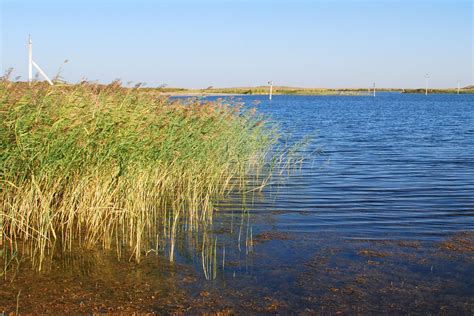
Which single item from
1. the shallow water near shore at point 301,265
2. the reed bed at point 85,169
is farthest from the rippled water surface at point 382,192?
the reed bed at point 85,169

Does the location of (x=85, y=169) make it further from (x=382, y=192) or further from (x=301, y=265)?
(x=382, y=192)

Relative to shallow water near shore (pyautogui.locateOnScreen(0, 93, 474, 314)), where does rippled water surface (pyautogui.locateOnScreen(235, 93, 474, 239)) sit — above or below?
above

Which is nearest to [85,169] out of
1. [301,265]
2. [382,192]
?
[301,265]

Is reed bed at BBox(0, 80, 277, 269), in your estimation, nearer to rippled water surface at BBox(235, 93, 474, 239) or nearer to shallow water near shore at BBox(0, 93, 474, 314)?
shallow water near shore at BBox(0, 93, 474, 314)

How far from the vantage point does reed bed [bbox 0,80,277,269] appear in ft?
28.9

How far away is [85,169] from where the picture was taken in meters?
9.51

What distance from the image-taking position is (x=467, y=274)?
820 centimetres

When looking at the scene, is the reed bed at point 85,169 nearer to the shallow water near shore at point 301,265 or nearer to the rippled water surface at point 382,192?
the shallow water near shore at point 301,265

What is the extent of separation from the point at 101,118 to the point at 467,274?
5989mm

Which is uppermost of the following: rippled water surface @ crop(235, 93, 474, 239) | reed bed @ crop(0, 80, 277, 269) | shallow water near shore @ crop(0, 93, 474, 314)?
reed bed @ crop(0, 80, 277, 269)

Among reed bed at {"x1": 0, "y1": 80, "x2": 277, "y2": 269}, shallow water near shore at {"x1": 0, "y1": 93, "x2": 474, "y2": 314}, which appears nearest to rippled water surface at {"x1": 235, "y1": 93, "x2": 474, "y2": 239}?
shallow water near shore at {"x1": 0, "y1": 93, "x2": 474, "y2": 314}

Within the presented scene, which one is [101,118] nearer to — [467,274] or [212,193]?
[212,193]

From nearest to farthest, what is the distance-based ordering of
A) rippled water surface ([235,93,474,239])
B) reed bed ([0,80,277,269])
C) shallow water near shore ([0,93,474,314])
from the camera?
1. shallow water near shore ([0,93,474,314])
2. reed bed ([0,80,277,269])
3. rippled water surface ([235,93,474,239])

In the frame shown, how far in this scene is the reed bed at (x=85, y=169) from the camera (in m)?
8.80
